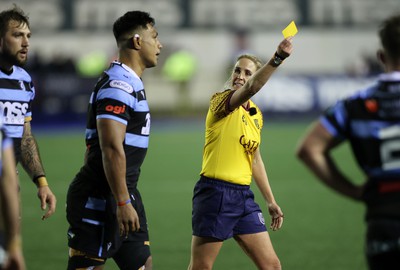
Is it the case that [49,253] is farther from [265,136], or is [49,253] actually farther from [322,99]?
[322,99]

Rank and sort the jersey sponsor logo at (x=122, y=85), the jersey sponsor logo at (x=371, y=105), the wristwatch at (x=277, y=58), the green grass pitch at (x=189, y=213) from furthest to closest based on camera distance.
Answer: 1. the green grass pitch at (x=189, y=213)
2. the wristwatch at (x=277, y=58)
3. the jersey sponsor logo at (x=122, y=85)
4. the jersey sponsor logo at (x=371, y=105)

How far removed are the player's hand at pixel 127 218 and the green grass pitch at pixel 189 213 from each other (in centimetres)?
328

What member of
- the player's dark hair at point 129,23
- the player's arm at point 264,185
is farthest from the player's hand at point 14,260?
the player's arm at point 264,185

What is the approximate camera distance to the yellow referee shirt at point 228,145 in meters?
5.89

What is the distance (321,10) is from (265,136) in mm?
14332

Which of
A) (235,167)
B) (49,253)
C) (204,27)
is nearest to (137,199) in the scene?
(235,167)

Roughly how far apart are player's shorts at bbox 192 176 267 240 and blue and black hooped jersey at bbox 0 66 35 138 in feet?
4.48

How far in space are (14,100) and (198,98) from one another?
26.0 m

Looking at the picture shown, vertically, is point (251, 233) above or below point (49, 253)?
above

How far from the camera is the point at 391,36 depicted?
147 inches

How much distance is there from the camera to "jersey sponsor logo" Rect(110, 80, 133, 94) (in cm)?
511

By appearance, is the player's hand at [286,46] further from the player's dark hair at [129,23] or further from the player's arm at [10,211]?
the player's arm at [10,211]

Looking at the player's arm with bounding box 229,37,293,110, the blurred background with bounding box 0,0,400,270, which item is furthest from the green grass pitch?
the player's arm with bounding box 229,37,293,110

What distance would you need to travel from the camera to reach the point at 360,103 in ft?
12.5
